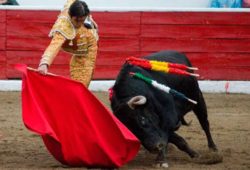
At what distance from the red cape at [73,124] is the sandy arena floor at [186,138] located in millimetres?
161

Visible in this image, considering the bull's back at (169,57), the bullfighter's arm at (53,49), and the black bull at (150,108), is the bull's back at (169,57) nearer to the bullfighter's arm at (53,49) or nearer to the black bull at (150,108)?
the black bull at (150,108)

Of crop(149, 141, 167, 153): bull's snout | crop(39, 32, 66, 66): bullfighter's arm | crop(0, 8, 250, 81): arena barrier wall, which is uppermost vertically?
crop(39, 32, 66, 66): bullfighter's arm

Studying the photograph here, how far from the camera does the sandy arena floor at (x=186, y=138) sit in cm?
553

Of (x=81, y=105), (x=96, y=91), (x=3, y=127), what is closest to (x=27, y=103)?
(x=81, y=105)

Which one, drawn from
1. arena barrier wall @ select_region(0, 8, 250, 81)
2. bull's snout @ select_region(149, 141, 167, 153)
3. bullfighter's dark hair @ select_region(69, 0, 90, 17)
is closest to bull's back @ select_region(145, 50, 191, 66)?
bullfighter's dark hair @ select_region(69, 0, 90, 17)

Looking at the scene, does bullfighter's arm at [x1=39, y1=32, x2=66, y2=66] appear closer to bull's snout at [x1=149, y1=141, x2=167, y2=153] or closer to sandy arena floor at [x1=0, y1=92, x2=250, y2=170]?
sandy arena floor at [x1=0, y1=92, x2=250, y2=170]

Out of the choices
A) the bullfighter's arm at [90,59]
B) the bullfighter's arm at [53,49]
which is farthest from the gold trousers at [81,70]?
the bullfighter's arm at [53,49]

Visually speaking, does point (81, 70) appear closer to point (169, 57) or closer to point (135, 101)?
point (169, 57)

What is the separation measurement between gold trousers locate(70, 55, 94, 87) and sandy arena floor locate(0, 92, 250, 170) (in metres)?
0.59

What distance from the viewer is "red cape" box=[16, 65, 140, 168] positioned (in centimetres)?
526

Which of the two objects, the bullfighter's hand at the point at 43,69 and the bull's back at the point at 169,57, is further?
the bull's back at the point at 169,57

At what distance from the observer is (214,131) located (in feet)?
23.2

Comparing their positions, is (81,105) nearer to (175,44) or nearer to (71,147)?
(71,147)

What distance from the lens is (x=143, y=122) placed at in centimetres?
526
